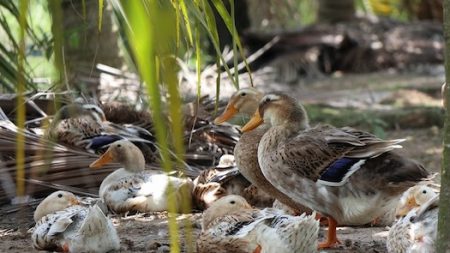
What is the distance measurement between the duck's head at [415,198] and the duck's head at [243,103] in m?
1.31

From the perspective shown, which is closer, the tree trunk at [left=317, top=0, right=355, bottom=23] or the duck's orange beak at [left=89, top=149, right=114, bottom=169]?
the duck's orange beak at [left=89, top=149, right=114, bottom=169]

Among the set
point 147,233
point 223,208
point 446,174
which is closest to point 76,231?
point 147,233

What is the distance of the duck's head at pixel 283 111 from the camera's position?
564 centimetres

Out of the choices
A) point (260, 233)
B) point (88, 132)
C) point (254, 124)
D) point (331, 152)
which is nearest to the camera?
point (260, 233)

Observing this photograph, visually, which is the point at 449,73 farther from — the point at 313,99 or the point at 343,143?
the point at 313,99

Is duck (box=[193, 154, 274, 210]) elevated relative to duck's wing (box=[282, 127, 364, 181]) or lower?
lower

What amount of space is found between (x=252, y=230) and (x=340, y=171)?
0.66 m

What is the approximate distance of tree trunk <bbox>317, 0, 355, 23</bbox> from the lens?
18125 millimetres

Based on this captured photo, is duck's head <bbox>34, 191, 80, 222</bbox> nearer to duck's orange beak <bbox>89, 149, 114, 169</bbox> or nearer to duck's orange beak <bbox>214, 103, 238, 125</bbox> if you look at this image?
duck's orange beak <bbox>89, 149, 114, 169</bbox>

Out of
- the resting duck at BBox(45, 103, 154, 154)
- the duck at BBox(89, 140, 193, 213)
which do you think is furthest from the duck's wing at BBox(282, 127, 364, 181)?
the resting duck at BBox(45, 103, 154, 154)

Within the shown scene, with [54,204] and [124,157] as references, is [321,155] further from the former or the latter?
[124,157]

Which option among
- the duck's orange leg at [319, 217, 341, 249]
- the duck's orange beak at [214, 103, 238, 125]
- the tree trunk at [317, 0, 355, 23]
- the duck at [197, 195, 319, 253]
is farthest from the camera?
the tree trunk at [317, 0, 355, 23]

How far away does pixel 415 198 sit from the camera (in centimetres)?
579

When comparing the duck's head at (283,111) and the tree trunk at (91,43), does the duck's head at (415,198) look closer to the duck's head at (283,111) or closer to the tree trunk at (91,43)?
the duck's head at (283,111)
